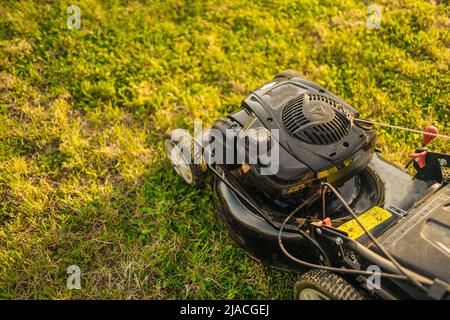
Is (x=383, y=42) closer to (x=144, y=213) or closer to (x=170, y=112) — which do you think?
(x=170, y=112)

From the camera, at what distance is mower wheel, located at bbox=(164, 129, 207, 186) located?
8.74ft

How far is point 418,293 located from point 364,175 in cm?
93

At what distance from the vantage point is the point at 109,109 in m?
3.32

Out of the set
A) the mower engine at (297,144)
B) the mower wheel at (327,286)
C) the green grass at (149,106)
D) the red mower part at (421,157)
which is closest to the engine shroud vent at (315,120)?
the mower engine at (297,144)

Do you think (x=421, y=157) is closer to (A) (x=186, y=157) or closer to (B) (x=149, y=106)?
(A) (x=186, y=157)

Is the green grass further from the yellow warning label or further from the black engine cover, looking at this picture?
the black engine cover

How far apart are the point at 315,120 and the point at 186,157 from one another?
0.92 metres

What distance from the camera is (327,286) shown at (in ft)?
6.01

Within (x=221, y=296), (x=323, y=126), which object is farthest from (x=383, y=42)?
(x=221, y=296)

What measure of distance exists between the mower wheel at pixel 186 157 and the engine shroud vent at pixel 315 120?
695 mm

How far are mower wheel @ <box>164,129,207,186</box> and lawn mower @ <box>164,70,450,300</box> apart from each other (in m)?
0.11

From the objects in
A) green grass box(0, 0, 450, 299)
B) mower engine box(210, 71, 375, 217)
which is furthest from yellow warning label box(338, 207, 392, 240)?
green grass box(0, 0, 450, 299)

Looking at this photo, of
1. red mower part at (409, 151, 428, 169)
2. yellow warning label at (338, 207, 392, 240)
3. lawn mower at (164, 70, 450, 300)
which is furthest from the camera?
red mower part at (409, 151, 428, 169)

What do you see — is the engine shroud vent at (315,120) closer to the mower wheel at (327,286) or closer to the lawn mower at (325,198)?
the lawn mower at (325,198)
